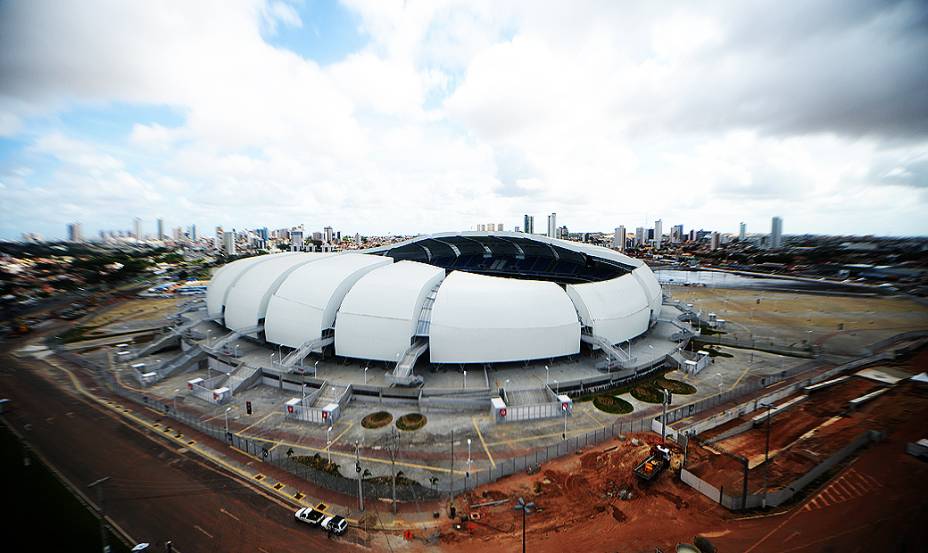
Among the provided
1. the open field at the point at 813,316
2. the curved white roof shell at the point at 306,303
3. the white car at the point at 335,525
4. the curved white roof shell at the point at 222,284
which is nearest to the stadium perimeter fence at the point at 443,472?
the white car at the point at 335,525

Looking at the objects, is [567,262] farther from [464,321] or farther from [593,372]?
[464,321]

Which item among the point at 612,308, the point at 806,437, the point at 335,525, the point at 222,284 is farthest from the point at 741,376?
the point at 222,284

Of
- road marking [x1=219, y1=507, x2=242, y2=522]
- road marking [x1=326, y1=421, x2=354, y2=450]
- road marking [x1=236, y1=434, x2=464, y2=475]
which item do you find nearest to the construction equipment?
road marking [x1=236, y1=434, x2=464, y2=475]

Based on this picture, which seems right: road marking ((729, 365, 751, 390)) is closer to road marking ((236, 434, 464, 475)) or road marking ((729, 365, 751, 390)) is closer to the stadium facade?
the stadium facade

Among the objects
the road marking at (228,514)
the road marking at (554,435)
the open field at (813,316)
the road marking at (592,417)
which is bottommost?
the road marking at (228,514)

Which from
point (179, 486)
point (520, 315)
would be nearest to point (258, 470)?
point (179, 486)

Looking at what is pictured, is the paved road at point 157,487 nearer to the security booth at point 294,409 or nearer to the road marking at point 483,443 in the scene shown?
the security booth at point 294,409

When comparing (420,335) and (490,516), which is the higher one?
(420,335)
